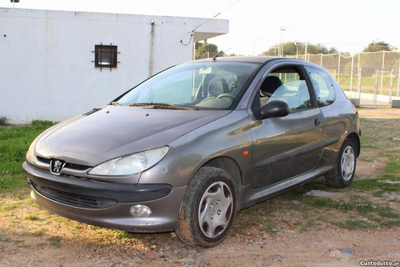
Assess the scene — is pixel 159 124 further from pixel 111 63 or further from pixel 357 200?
pixel 111 63

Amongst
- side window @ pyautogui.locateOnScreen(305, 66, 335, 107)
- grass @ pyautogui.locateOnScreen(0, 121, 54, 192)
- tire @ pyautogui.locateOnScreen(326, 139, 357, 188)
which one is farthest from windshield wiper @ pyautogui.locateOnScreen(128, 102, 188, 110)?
tire @ pyautogui.locateOnScreen(326, 139, 357, 188)

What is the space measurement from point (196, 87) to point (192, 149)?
1.34 metres

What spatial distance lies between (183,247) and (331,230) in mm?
1472

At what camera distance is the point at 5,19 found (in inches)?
469

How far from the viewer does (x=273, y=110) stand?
154 inches

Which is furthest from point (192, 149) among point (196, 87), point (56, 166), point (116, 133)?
point (196, 87)

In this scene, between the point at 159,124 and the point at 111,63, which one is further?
the point at 111,63

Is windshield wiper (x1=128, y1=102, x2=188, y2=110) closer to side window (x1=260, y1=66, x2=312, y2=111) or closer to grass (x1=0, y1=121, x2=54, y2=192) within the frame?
side window (x1=260, y1=66, x2=312, y2=111)

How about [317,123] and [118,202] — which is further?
[317,123]

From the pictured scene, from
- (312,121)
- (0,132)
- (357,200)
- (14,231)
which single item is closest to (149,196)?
(14,231)

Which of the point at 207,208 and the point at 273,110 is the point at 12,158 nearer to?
the point at 207,208

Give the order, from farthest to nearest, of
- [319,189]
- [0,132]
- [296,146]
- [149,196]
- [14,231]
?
[0,132] < [319,189] < [296,146] < [14,231] < [149,196]

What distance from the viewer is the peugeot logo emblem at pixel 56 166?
3.31 m

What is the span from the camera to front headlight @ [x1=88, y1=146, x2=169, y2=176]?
10.2ft
